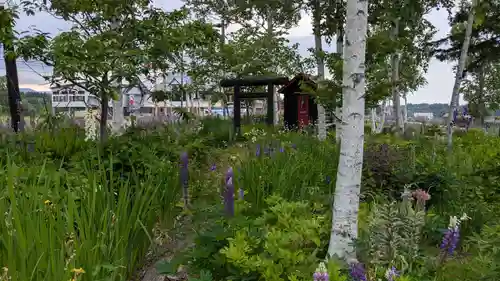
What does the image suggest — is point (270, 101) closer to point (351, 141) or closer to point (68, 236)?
point (351, 141)

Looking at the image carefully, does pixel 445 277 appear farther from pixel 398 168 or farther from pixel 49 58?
pixel 49 58

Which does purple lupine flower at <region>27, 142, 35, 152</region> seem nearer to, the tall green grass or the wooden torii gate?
the tall green grass

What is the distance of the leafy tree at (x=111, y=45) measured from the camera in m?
5.23

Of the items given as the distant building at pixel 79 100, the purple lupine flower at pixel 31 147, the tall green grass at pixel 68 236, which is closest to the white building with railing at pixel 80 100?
the distant building at pixel 79 100

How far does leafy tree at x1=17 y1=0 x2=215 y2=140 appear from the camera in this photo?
523 cm

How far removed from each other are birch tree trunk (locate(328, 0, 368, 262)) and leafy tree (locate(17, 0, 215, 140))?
3317mm

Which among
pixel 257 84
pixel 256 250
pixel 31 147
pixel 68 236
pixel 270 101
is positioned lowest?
pixel 256 250

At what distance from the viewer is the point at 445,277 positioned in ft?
8.09

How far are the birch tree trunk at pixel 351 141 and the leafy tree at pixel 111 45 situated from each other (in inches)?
131

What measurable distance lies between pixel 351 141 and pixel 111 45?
4254 mm

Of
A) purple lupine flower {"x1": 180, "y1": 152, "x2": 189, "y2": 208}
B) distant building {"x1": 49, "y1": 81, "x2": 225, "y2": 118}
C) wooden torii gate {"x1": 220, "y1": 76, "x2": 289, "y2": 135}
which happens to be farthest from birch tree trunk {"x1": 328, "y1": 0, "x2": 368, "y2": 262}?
wooden torii gate {"x1": 220, "y1": 76, "x2": 289, "y2": 135}

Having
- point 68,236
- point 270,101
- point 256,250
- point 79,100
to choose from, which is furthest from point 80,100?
point 270,101

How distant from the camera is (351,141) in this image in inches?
102

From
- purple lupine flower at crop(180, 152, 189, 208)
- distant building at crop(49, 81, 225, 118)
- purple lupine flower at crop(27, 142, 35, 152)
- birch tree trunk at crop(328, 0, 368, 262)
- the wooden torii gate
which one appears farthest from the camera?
the wooden torii gate
